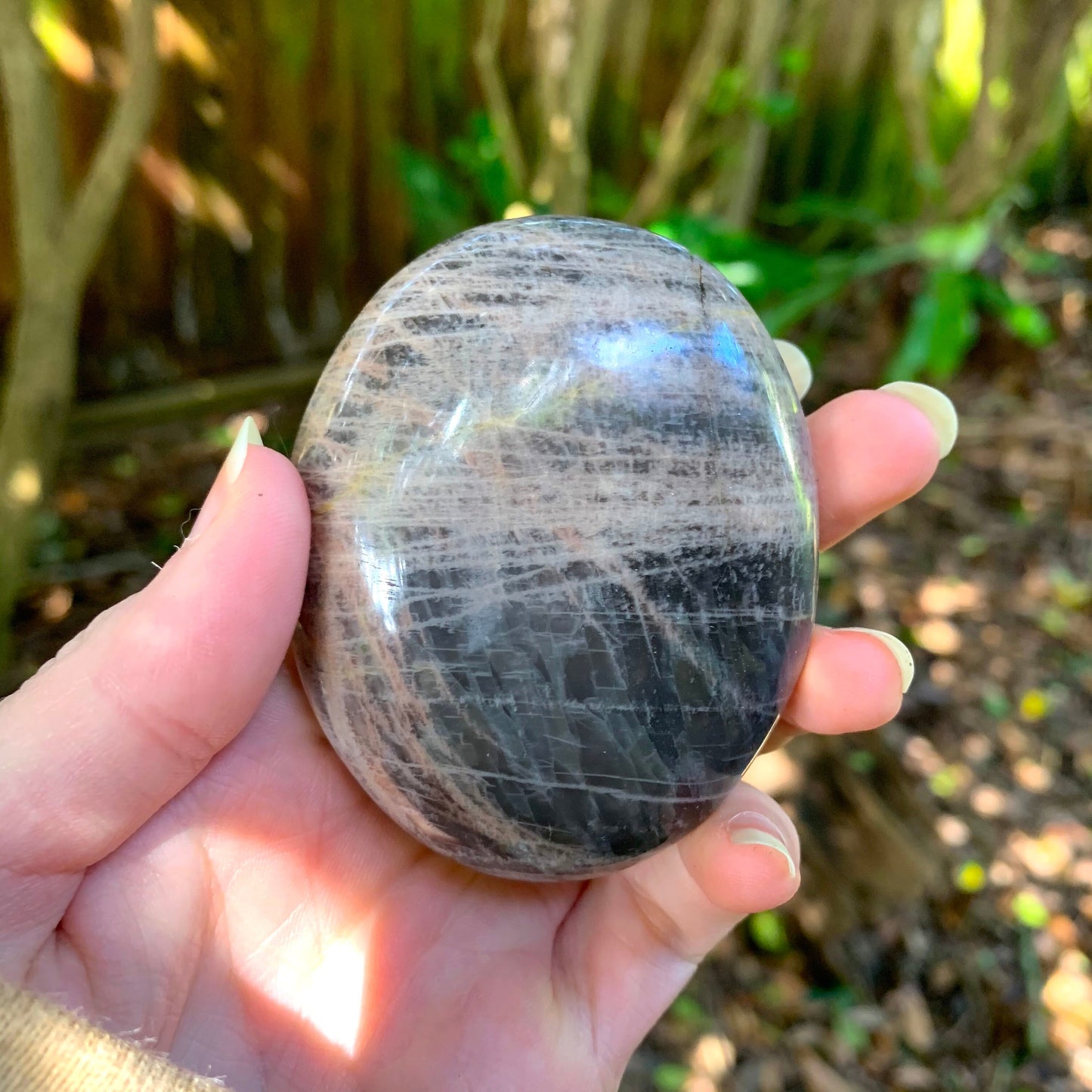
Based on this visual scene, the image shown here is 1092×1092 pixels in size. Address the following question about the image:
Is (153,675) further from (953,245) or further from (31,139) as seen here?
(953,245)

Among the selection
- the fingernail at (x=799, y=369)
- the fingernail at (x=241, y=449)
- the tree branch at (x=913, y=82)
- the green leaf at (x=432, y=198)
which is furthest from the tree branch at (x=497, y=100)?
the fingernail at (x=241, y=449)

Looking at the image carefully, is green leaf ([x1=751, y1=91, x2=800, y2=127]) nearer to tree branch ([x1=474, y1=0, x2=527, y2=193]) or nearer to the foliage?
the foliage

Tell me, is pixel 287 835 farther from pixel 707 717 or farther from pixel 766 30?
pixel 766 30

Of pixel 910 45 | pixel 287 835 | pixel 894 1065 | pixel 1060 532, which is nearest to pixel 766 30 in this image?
pixel 910 45

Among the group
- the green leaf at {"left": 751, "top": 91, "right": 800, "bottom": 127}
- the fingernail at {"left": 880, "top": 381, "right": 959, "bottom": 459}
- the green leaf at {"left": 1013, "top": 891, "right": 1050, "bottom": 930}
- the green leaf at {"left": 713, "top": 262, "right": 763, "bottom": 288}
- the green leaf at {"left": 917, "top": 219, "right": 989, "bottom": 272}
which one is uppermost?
the green leaf at {"left": 751, "top": 91, "right": 800, "bottom": 127}

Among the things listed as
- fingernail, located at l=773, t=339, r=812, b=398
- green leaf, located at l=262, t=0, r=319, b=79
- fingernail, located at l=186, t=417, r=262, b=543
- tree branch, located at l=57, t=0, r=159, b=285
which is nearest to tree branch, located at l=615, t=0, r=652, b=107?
green leaf, located at l=262, t=0, r=319, b=79
